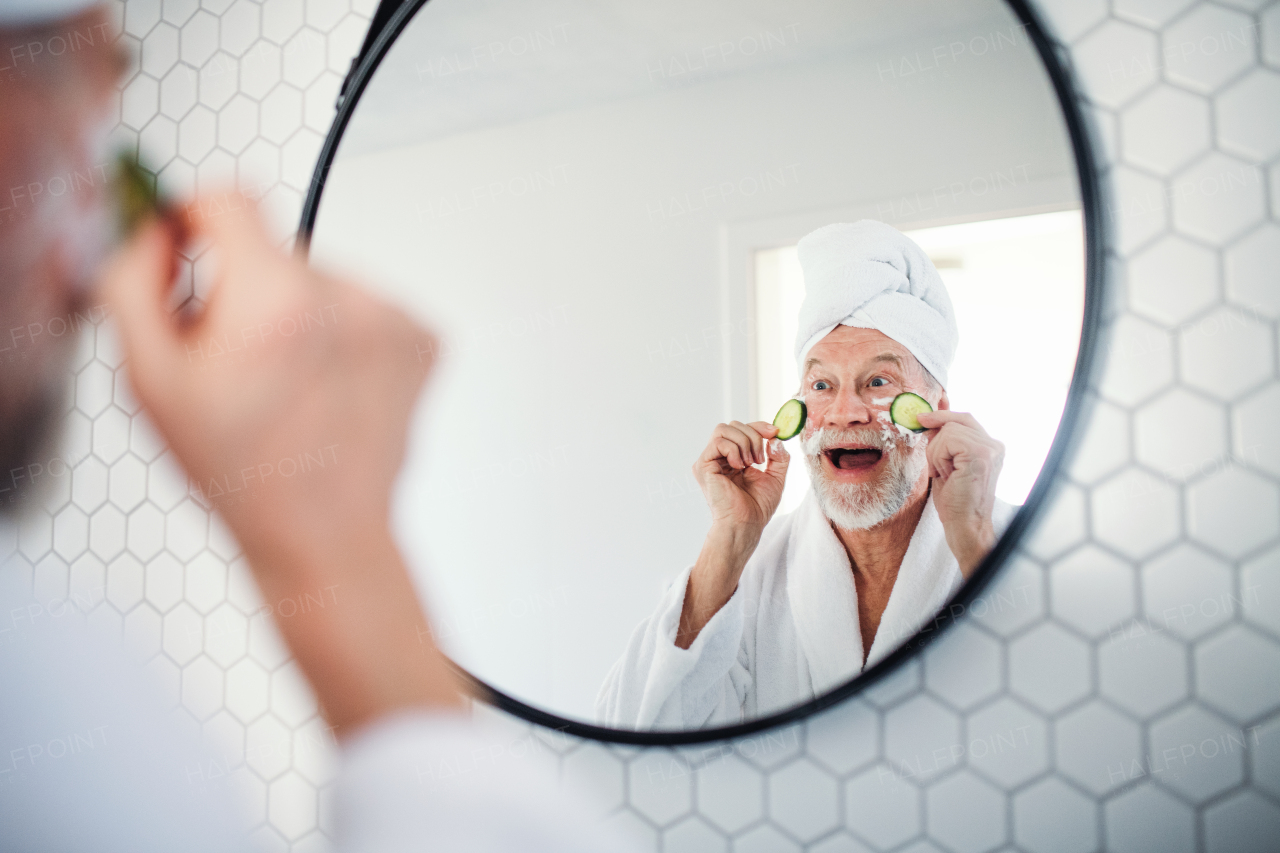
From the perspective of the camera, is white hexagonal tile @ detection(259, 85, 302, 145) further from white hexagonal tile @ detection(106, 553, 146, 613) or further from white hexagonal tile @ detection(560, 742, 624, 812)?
white hexagonal tile @ detection(560, 742, 624, 812)

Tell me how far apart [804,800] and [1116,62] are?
2.08 feet

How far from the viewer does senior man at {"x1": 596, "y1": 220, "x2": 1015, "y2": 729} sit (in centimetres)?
60

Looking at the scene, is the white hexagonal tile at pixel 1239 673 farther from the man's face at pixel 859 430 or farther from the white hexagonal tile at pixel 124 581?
the white hexagonal tile at pixel 124 581

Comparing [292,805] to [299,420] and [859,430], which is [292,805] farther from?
[859,430]

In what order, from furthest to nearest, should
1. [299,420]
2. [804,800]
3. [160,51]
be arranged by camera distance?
[160,51], [299,420], [804,800]

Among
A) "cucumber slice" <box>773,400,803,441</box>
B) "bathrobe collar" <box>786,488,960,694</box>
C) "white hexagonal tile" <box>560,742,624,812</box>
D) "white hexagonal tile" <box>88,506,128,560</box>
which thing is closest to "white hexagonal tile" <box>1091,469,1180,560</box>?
"bathrobe collar" <box>786,488,960,694</box>

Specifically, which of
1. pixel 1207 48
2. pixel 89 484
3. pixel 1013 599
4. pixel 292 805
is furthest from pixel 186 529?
pixel 1207 48

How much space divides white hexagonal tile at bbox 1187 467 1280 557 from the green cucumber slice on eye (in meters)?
0.28

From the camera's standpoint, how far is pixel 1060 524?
0.61 meters

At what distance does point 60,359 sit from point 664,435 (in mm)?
796

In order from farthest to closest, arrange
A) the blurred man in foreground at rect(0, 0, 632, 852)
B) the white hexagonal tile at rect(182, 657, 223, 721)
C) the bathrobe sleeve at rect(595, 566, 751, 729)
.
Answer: the white hexagonal tile at rect(182, 657, 223, 721)
the blurred man in foreground at rect(0, 0, 632, 852)
the bathrobe sleeve at rect(595, 566, 751, 729)

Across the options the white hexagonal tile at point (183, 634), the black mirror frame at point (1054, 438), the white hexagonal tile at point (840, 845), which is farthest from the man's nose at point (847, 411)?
the white hexagonal tile at point (183, 634)

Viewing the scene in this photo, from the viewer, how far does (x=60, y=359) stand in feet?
3.26

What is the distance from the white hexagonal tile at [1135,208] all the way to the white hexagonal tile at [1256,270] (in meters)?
0.05
